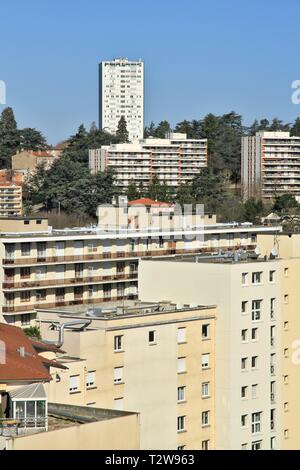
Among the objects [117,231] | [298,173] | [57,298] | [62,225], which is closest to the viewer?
[57,298]

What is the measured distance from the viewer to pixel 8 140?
2997 inches

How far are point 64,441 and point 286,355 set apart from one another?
10.3m

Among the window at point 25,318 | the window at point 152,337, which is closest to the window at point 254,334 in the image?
the window at point 152,337

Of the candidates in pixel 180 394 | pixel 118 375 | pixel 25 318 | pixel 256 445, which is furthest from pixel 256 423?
pixel 25 318

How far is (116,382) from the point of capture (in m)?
17.8

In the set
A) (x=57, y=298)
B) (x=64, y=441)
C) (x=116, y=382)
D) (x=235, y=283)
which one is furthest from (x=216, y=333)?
(x=57, y=298)

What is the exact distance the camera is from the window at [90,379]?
1726cm

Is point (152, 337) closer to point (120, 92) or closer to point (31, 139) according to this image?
point (31, 139)

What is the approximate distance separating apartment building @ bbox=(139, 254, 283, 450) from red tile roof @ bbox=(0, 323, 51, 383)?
561cm

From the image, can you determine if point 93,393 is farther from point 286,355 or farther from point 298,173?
point 298,173

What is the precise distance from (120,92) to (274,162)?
136 ft

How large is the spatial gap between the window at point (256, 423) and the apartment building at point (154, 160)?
47.9 meters

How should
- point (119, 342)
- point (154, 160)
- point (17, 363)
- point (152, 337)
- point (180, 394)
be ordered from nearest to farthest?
point (17, 363)
point (119, 342)
point (152, 337)
point (180, 394)
point (154, 160)

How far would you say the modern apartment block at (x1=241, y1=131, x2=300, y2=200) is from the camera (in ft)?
232
